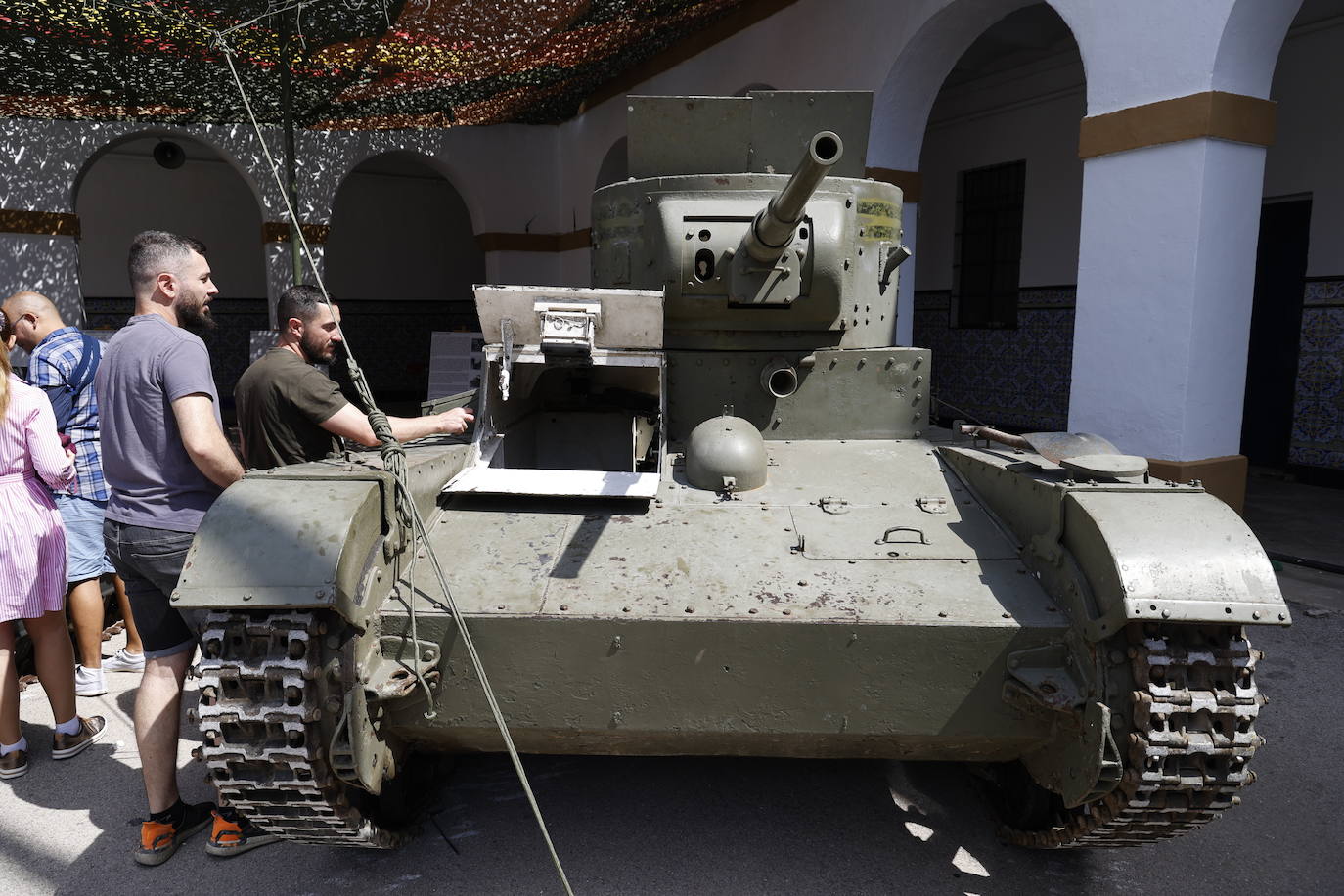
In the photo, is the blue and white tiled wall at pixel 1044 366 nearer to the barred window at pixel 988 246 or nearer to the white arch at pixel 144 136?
the barred window at pixel 988 246

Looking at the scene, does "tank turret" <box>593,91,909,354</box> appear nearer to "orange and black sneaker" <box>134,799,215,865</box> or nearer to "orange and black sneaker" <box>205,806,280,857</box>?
"orange and black sneaker" <box>205,806,280,857</box>

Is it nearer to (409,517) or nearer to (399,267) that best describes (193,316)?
(409,517)

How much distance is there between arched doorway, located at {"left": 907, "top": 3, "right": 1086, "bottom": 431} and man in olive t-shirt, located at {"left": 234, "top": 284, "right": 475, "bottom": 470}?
803 cm

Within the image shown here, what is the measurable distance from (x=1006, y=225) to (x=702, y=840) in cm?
984

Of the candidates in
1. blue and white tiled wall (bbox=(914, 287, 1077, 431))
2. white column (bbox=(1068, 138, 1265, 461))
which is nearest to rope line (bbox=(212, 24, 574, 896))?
white column (bbox=(1068, 138, 1265, 461))

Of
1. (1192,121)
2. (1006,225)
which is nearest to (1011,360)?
(1006,225)

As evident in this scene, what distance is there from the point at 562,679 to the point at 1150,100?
199 inches

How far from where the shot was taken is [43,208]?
1020 cm

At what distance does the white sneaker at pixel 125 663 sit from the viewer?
492 cm

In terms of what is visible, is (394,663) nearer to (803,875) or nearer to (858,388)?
(803,875)

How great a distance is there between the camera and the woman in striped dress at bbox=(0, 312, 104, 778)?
3641mm

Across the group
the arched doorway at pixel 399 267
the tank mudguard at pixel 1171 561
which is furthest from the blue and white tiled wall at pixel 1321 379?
the arched doorway at pixel 399 267

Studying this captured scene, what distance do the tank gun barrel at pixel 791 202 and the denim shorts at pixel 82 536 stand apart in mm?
3293

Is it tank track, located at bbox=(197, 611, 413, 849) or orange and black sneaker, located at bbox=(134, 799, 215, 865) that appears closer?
tank track, located at bbox=(197, 611, 413, 849)
